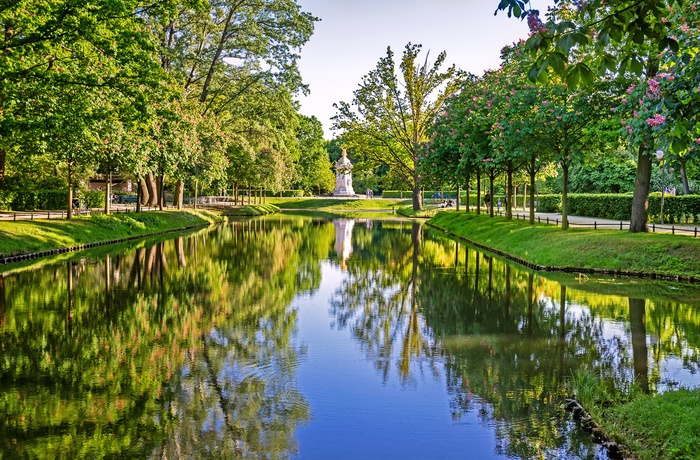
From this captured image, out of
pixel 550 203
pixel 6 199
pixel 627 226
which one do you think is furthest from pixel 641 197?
pixel 6 199

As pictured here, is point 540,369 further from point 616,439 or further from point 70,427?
point 70,427

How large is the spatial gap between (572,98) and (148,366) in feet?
66.9

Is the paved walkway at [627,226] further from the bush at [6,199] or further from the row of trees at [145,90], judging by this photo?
the bush at [6,199]

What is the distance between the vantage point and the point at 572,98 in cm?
2586

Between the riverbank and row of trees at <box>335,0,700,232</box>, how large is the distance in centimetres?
1807

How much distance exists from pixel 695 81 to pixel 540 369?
184 inches

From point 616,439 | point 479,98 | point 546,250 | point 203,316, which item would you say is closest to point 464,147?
point 479,98

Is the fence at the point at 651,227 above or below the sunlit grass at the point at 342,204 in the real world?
below

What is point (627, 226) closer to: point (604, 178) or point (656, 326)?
point (656, 326)

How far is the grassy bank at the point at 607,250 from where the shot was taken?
21.0 meters

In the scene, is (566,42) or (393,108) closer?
(566,42)

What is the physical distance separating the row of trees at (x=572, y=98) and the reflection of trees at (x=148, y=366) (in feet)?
16.4

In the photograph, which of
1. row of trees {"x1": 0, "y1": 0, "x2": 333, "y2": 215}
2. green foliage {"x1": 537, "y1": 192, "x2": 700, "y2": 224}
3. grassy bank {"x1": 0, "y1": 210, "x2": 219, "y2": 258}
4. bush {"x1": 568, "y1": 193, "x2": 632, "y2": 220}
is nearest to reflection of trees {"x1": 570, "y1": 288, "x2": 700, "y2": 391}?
row of trees {"x1": 0, "y1": 0, "x2": 333, "y2": 215}

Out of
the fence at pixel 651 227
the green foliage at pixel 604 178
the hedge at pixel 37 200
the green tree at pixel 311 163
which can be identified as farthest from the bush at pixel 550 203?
the green tree at pixel 311 163
